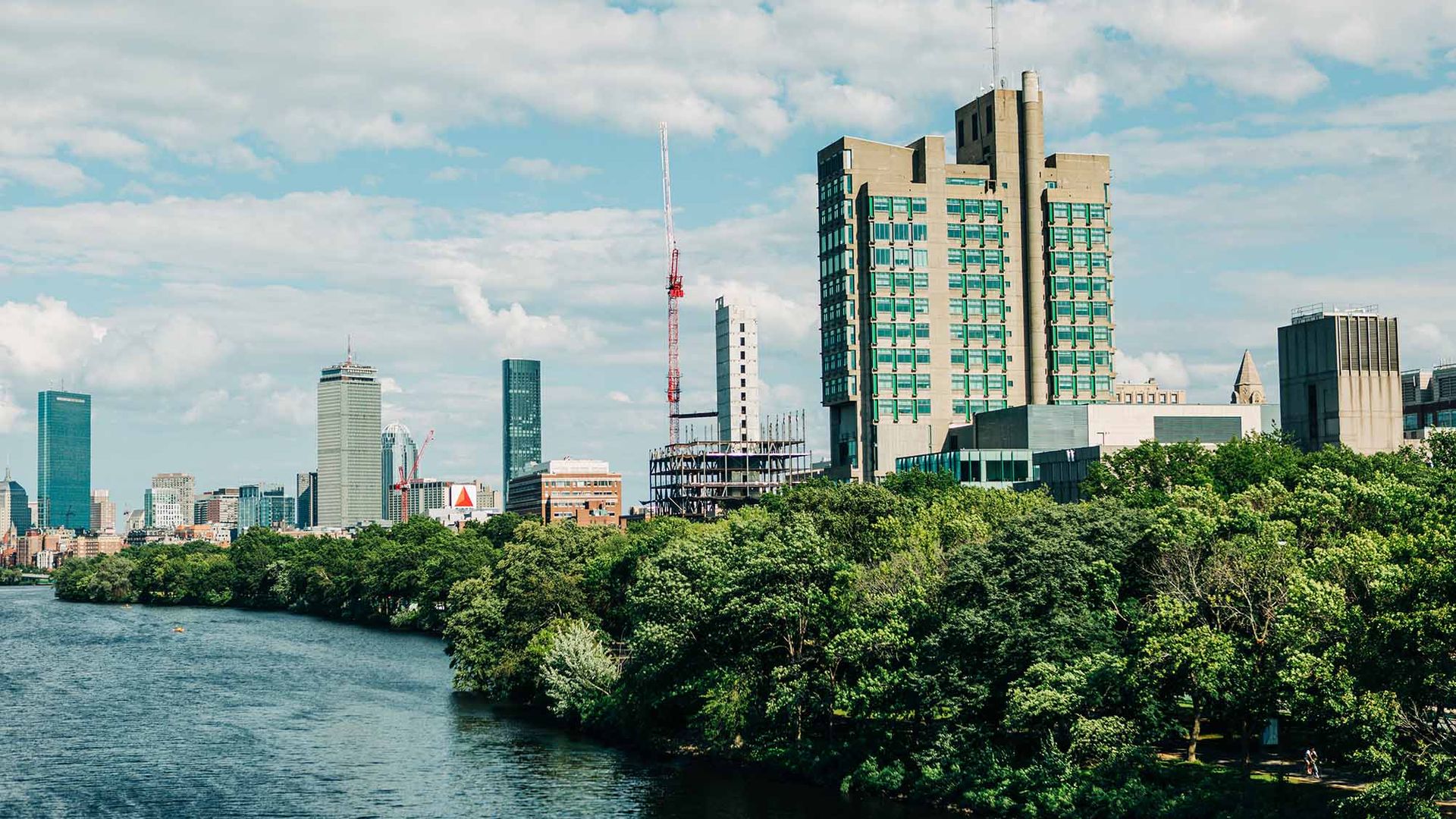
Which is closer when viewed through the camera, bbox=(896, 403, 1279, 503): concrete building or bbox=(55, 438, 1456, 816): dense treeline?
bbox=(55, 438, 1456, 816): dense treeline

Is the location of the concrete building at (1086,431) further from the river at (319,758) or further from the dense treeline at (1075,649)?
the river at (319,758)

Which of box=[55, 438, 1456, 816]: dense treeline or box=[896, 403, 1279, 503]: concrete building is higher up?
box=[896, 403, 1279, 503]: concrete building

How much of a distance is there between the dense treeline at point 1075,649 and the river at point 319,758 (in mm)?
4931

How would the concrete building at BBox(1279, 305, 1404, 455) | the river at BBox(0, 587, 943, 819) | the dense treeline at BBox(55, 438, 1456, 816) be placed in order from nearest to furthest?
the dense treeline at BBox(55, 438, 1456, 816)
the river at BBox(0, 587, 943, 819)
the concrete building at BBox(1279, 305, 1404, 455)

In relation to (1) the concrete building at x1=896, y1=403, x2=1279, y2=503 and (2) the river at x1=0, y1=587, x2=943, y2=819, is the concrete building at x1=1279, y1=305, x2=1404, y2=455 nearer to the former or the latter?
(1) the concrete building at x1=896, y1=403, x2=1279, y2=503

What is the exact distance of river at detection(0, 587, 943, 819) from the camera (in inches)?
3238

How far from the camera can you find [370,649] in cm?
17550

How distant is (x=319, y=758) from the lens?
97938 mm

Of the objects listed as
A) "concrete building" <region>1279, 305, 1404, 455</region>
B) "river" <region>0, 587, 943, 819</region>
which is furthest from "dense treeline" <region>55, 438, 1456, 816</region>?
"concrete building" <region>1279, 305, 1404, 455</region>

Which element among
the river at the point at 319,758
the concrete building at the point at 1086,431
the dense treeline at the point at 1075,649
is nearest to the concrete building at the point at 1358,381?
the concrete building at the point at 1086,431

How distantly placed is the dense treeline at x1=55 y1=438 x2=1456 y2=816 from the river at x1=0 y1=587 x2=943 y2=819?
4931mm

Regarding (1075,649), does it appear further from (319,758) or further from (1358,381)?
(1358,381)

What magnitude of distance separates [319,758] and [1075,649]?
177ft

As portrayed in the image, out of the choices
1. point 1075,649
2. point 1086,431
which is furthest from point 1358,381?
point 1075,649
